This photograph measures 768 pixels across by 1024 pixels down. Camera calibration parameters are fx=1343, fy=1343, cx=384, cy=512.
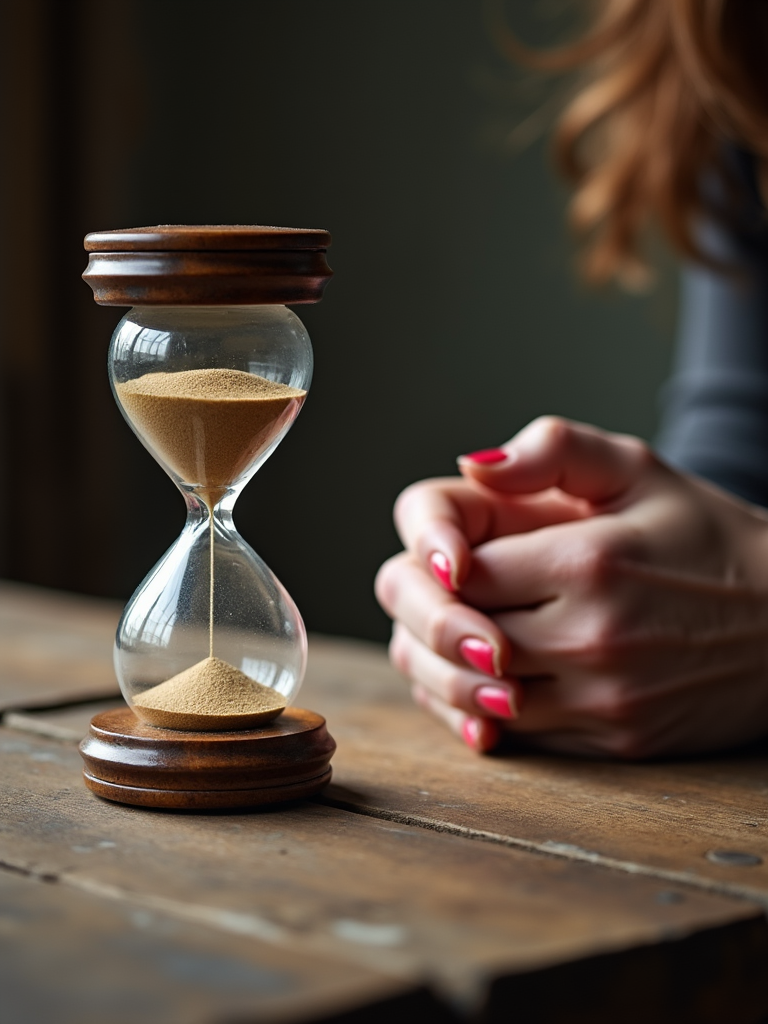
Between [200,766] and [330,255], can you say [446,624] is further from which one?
[330,255]

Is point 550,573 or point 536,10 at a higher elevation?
point 536,10

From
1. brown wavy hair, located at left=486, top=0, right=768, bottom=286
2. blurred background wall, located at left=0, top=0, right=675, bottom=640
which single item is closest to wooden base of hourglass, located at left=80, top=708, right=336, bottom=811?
brown wavy hair, located at left=486, top=0, right=768, bottom=286

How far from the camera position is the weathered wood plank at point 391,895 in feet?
1.77

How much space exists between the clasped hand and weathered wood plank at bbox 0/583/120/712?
30cm

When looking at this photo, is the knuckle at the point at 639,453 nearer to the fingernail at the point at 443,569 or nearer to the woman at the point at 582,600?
the woman at the point at 582,600

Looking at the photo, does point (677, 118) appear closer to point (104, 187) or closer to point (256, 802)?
point (256, 802)

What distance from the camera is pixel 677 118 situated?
4.94 ft

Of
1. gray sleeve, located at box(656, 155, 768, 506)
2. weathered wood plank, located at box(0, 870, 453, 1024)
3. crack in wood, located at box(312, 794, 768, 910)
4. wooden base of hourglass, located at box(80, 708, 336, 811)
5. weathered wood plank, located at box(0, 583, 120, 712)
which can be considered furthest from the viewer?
gray sleeve, located at box(656, 155, 768, 506)

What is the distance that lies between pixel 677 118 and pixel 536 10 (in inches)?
86.2

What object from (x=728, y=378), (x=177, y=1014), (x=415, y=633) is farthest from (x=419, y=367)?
(x=177, y=1014)

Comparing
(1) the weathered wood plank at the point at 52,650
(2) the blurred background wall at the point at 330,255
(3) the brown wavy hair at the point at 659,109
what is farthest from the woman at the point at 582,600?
(2) the blurred background wall at the point at 330,255

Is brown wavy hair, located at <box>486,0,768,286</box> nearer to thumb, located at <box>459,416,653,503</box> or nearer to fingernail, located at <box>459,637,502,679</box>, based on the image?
thumb, located at <box>459,416,653,503</box>

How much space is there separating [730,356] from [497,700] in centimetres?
82

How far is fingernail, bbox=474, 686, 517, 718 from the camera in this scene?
0.93 m
